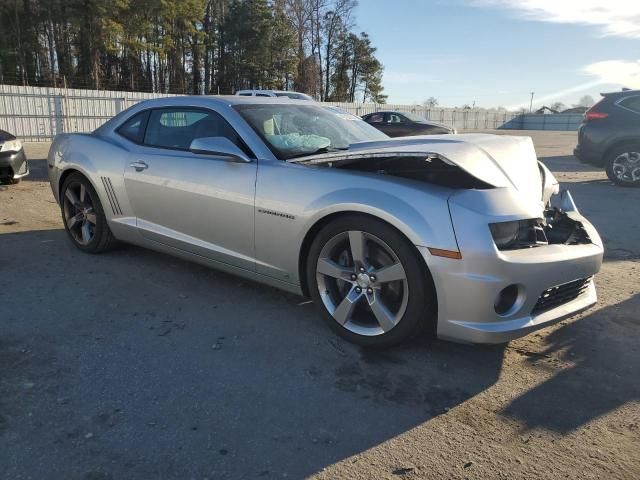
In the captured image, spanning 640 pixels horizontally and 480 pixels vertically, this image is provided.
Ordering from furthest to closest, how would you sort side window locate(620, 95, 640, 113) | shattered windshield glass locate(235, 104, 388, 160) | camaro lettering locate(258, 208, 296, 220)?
side window locate(620, 95, 640, 113) < shattered windshield glass locate(235, 104, 388, 160) < camaro lettering locate(258, 208, 296, 220)

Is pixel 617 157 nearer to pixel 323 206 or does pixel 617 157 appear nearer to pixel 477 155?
pixel 477 155

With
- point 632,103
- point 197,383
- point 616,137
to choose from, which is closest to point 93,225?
point 197,383

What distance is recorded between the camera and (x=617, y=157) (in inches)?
381

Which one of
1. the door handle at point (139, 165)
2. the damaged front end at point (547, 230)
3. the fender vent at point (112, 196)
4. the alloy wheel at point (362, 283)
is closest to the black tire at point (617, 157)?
A: the damaged front end at point (547, 230)

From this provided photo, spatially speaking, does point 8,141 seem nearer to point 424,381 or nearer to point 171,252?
point 171,252

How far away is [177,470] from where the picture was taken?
2057 mm

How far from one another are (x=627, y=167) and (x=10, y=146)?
1053 centimetres

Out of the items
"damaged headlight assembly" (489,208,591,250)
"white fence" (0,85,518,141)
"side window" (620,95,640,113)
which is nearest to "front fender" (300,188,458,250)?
"damaged headlight assembly" (489,208,591,250)

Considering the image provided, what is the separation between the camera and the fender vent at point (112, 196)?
14.6 ft

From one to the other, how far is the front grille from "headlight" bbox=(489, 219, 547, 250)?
0.27 metres

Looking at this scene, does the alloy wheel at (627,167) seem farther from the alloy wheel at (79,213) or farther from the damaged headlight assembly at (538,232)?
the alloy wheel at (79,213)

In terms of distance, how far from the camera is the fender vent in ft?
14.6

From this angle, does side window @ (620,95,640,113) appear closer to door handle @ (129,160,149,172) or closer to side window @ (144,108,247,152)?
side window @ (144,108,247,152)

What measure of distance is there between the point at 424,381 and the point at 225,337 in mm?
1245
